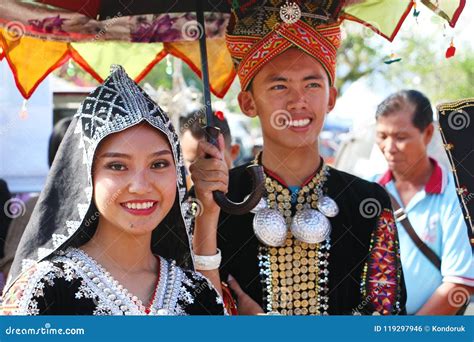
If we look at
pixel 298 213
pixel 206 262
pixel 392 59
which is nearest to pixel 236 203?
pixel 206 262

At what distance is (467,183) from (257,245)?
0.79m

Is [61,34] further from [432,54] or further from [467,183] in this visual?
[432,54]

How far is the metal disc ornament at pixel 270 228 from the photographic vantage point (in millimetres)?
3002

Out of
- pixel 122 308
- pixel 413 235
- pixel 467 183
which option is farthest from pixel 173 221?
pixel 413 235

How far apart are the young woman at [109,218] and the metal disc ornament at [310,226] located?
51cm

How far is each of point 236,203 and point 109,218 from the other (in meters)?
0.50

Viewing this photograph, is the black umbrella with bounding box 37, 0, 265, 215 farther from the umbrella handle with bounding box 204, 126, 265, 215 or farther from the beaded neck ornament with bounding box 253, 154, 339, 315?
the beaded neck ornament with bounding box 253, 154, 339, 315

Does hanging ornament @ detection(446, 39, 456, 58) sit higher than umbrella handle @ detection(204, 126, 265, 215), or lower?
higher

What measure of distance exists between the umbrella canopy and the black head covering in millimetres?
636

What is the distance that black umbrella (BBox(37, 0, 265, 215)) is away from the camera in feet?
9.30

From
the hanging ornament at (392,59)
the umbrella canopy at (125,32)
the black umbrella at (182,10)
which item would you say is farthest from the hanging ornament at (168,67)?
the hanging ornament at (392,59)

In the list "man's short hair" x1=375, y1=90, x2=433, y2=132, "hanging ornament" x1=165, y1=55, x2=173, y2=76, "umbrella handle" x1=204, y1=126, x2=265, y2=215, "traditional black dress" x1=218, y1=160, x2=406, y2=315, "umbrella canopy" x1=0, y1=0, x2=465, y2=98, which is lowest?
"traditional black dress" x1=218, y1=160, x2=406, y2=315

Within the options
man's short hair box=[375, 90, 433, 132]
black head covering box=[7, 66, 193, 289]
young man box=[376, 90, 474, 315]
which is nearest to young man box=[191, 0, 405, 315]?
black head covering box=[7, 66, 193, 289]

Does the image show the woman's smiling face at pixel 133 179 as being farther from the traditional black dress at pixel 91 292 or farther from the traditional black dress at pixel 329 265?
the traditional black dress at pixel 329 265
